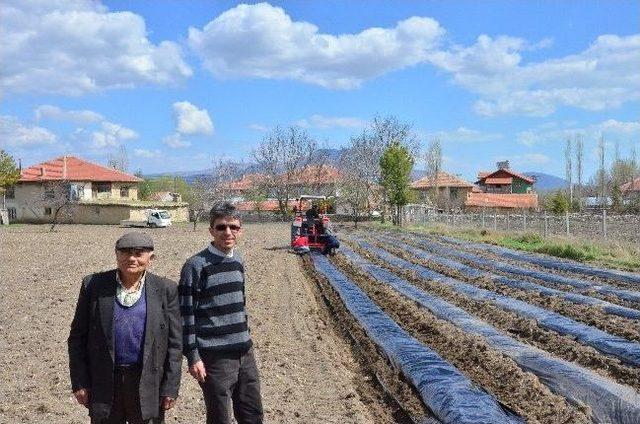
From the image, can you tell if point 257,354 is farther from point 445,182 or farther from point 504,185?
point 504,185

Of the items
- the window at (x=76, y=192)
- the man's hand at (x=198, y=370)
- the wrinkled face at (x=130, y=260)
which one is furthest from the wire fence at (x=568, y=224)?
the window at (x=76, y=192)

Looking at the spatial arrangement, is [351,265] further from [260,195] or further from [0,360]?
[260,195]

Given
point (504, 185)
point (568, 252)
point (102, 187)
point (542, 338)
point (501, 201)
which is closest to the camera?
point (542, 338)

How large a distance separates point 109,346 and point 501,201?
6383 cm

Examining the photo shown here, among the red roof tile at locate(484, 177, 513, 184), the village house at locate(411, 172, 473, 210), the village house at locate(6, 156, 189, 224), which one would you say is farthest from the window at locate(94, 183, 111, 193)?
the red roof tile at locate(484, 177, 513, 184)

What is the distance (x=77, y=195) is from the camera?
155ft

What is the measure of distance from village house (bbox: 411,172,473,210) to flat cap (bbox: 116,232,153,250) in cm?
6151

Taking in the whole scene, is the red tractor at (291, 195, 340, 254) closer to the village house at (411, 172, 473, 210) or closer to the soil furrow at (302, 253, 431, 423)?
the soil furrow at (302, 253, 431, 423)

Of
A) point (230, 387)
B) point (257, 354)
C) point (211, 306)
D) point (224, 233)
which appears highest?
point (224, 233)

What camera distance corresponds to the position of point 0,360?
661 centimetres

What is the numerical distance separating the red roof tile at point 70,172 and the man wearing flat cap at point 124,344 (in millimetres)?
48907

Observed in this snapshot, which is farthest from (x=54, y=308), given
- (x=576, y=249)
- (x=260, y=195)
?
(x=260, y=195)

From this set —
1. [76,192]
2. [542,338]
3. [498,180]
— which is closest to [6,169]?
[76,192]

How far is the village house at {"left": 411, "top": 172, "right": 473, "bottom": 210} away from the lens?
65.5 m
